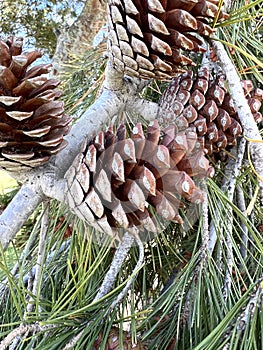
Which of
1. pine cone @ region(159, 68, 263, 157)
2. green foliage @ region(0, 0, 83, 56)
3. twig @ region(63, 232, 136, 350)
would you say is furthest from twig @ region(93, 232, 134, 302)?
green foliage @ region(0, 0, 83, 56)

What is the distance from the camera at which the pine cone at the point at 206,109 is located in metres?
0.41

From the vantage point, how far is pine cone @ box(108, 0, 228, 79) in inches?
12.1

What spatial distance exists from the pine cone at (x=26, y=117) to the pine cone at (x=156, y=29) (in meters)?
0.07

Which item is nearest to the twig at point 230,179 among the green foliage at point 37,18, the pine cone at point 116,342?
the pine cone at point 116,342

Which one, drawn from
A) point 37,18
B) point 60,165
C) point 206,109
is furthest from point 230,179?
point 37,18

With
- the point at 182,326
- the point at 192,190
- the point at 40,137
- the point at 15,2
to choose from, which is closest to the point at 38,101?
the point at 40,137

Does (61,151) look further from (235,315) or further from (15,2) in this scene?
(15,2)

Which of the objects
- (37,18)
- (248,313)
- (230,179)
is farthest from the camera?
(37,18)

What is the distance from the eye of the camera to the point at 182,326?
0.38m

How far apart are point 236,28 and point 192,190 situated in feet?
0.70

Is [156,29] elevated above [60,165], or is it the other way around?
[156,29]

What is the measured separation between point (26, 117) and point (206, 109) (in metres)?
0.19

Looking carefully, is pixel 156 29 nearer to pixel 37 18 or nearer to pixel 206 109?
pixel 206 109

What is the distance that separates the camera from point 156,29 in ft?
1.02
